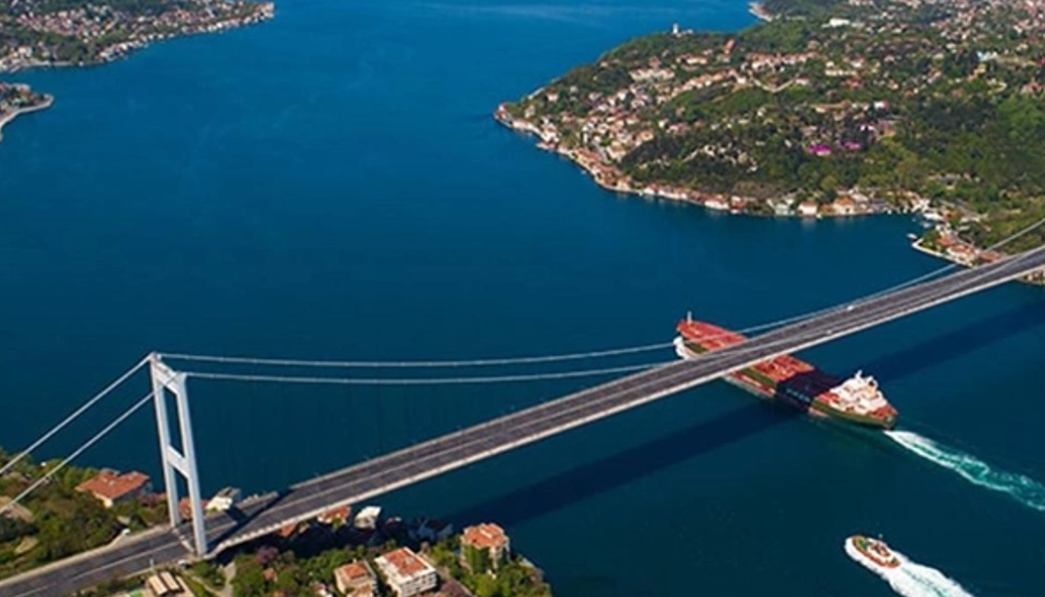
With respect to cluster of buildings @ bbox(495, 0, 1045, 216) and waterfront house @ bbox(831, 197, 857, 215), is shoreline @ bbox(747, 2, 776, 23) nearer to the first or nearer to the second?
cluster of buildings @ bbox(495, 0, 1045, 216)

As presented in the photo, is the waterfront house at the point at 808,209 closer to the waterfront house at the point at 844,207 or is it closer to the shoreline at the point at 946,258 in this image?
the waterfront house at the point at 844,207

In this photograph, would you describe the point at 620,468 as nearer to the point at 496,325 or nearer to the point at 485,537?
the point at 485,537

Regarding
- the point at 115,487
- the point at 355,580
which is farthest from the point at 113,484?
the point at 355,580

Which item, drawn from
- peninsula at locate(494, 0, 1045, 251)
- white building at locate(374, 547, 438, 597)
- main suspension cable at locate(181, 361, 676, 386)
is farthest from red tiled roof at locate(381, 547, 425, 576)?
peninsula at locate(494, 0, 1045, 251)

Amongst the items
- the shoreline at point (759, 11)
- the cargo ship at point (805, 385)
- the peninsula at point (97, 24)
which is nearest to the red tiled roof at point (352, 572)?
the cargo ship at point (805, 385)

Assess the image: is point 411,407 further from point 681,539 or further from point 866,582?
point 866,582

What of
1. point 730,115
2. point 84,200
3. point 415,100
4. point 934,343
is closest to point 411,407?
point 934,343
